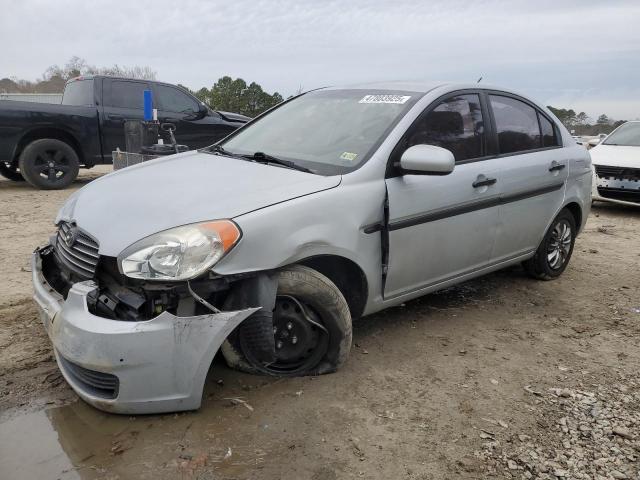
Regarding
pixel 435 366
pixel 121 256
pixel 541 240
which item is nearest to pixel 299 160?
pixel 121 256

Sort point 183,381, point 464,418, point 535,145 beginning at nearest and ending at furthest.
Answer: point 183,381 < point 464,418 < point 535,145

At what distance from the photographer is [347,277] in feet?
10.3

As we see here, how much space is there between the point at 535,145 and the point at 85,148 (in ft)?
23.8

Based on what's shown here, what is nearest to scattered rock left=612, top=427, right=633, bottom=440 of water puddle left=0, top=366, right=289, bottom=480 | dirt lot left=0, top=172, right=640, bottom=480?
dirt lot left=0, top=172, right=640, bottom=480

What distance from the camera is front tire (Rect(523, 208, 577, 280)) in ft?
15.3

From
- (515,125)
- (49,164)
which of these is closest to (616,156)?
(515,125)

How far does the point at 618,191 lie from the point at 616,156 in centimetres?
60

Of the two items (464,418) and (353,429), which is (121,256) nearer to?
(353,429)

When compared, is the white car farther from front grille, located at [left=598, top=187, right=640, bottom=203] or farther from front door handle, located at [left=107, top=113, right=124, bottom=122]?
front door handle, located at [left=107, top=113, right=124, bottom=122]

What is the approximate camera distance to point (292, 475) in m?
2.25

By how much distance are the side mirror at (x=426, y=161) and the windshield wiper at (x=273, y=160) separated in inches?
21.9

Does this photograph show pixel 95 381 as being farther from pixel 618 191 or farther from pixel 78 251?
pixel 618 191

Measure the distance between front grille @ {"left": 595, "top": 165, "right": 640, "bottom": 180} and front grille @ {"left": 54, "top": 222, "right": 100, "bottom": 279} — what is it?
7.99 m

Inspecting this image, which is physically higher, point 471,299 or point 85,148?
point 85,148
